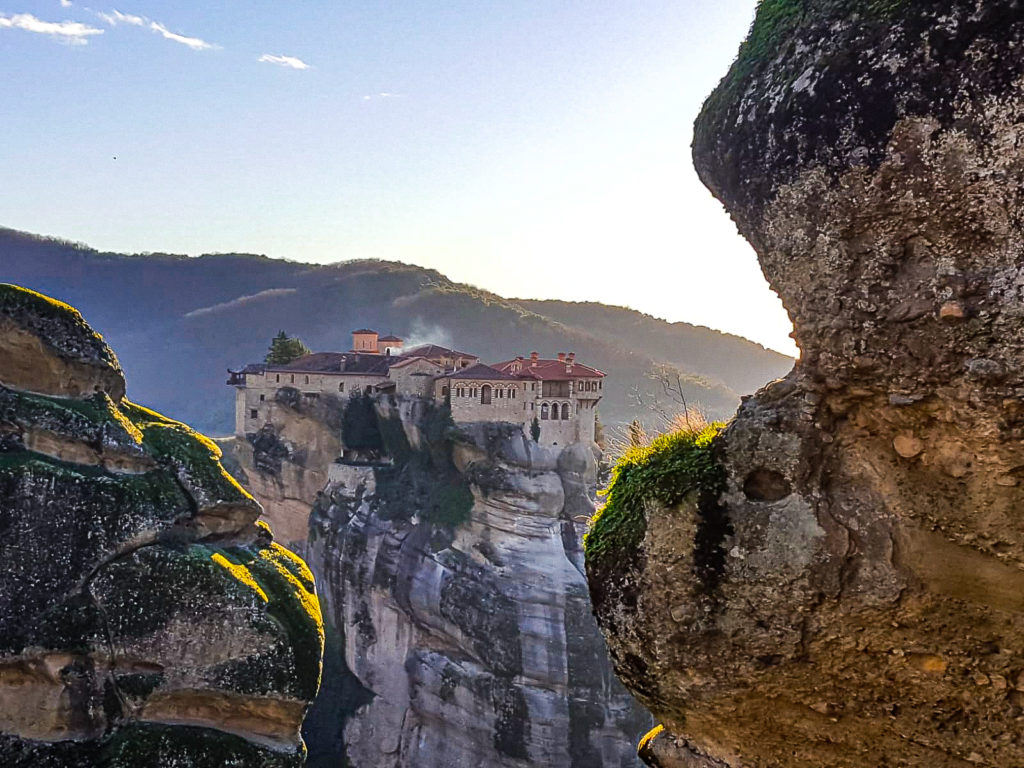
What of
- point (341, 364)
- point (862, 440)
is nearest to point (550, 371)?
point (341, 364)

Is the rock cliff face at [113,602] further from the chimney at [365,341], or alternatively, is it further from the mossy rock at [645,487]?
the chimney at [365,341]

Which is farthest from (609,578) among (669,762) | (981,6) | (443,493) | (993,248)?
(443,493)

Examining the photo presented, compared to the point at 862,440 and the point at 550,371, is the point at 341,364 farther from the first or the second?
the point at 862,440

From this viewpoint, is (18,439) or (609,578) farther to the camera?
(18,439)

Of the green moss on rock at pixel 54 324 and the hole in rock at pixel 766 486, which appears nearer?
the hole in rock at pixel 766 486

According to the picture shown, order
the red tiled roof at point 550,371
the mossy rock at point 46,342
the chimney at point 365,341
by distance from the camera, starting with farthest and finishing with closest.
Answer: the chimney at point 365,341, the red tiled roof at point 550,371, the mossy rock at point 46,342

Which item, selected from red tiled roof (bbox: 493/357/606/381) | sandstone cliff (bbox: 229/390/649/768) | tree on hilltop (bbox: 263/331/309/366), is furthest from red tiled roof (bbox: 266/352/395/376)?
red tiled roof (bbox: 493/357/606/381)

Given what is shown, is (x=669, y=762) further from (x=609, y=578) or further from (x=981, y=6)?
(x=981, y=6)

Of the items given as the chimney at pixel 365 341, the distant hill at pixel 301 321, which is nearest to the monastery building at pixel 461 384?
the chimney at pixel 365 341
